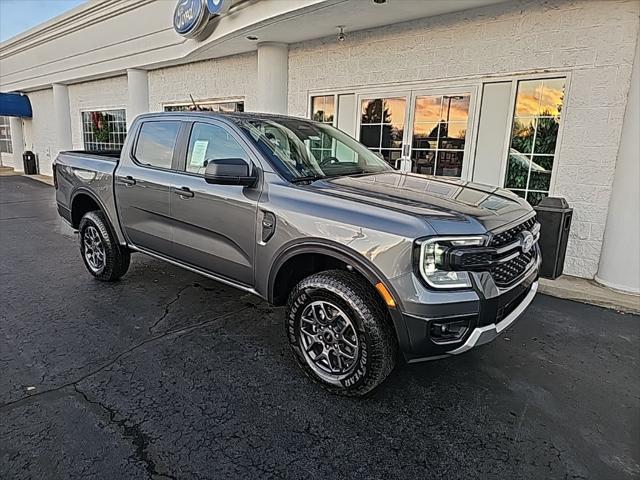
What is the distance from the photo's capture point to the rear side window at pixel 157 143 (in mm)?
4246

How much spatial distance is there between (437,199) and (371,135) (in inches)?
202

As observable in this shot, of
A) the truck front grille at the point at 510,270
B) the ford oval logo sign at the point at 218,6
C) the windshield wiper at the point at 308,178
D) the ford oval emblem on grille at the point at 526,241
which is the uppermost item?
the ford oval logo sign at the point at 218,6

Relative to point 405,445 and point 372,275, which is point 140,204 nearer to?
point 372,275

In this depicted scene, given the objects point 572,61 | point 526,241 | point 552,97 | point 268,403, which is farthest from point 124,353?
point 572,61

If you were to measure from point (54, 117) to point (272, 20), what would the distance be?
14045 mm

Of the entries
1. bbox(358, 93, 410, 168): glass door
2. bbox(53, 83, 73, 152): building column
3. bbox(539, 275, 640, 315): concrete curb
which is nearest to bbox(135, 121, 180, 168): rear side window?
bbox(358, 93, 410, 168): glass door

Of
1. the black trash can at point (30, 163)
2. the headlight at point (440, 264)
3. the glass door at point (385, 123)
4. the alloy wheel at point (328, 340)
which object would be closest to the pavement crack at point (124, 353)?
the alloy wheel at point (328, 340)

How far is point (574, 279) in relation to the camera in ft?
18.8

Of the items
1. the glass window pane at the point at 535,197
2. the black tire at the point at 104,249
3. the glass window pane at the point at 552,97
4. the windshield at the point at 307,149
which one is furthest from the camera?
the glass window pane at the point at 535,197

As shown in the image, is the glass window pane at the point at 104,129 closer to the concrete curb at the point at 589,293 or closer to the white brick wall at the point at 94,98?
the white brick wall at the point at 94,98

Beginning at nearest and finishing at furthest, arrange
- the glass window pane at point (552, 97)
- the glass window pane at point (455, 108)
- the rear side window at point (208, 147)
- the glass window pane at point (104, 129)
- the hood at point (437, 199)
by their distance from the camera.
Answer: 1. the hood at point (437, 199)
2. the rear side window at point (208, 147)
3. the glass window pane at point (552, 97)
4. the glass window pane at point (455, 108)
5. the glass window pane at point (104, 129)

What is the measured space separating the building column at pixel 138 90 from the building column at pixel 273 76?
5.29 meters

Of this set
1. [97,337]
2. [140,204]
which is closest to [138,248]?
[140,204]

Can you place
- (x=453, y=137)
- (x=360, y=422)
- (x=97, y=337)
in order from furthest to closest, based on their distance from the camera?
1. (x=453, y=137)
2. (x=97, y=337)
3. (x=360, y=422)
